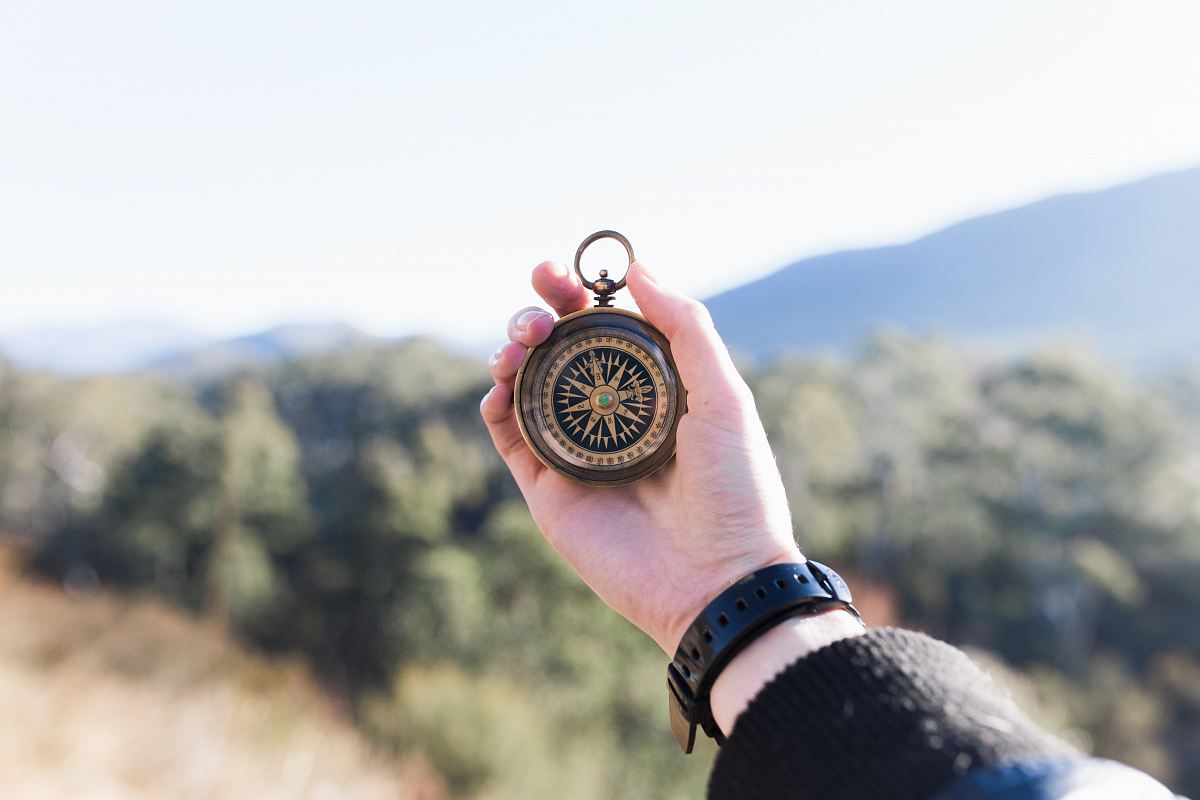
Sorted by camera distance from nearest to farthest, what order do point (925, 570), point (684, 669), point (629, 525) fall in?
1. point (684, 669)
2. point (629, 525)
3. point (925, 570)

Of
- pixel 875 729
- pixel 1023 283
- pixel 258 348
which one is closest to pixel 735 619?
pixel 875 729

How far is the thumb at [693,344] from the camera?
8.89 ft

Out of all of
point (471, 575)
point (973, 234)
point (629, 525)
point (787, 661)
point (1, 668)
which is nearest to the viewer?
point (787, 661)

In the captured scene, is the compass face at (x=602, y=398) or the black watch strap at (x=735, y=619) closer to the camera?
the black watch strap at (x=735, y=619)

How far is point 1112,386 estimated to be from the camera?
26500 mm

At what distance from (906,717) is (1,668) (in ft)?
33.4

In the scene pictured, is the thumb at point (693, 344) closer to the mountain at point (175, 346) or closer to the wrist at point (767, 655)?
the wrist at point (767, 655)

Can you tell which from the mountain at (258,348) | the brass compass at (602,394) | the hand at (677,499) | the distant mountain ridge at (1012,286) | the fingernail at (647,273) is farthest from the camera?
the distant mountain ridge at (1012,286)

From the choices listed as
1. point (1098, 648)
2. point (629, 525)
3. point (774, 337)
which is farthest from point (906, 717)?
point (774, 337)

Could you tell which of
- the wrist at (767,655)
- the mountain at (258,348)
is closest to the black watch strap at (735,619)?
the wrist at (767,655)

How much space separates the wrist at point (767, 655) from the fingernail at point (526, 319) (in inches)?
56.9

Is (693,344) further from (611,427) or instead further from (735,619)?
(735,619)

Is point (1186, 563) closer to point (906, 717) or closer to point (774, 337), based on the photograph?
point (906, 717)

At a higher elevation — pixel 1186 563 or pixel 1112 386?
pixel 1112 386
